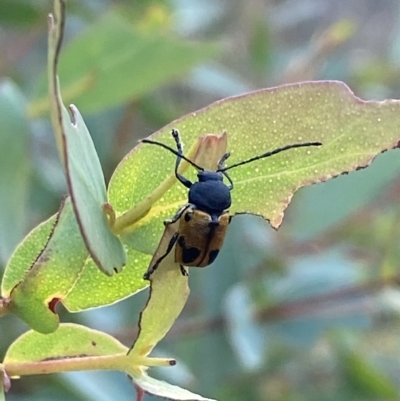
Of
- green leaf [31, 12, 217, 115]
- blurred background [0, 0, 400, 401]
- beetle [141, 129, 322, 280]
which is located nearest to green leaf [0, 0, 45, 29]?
blurred background [0, 0, 400, 401]

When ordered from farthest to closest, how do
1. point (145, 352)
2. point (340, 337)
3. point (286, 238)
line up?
point (286, 238) < point (340, 337) < point (145, 352)

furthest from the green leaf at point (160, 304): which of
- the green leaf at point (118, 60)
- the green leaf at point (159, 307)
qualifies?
the green leaf at point (118, 60)

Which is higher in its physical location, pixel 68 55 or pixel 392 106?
pixel 68 55

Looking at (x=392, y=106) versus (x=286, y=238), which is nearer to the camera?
(x=392, y=106)

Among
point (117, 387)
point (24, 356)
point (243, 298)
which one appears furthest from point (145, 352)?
point (243, 298)

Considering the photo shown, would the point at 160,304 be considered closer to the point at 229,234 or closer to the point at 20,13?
the point at 229,234

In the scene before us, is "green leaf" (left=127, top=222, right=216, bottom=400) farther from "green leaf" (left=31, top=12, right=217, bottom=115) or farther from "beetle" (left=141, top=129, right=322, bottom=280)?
"green leaf" (left=31, top=12, right=217, bottom=115)

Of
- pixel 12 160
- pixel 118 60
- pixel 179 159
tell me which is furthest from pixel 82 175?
pixel 118 60

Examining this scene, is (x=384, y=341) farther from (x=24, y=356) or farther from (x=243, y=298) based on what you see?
(x=24, y=356)
